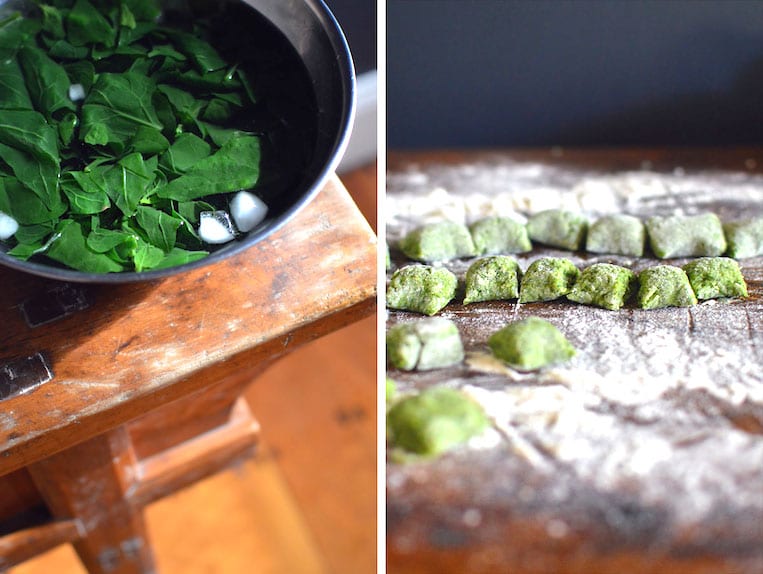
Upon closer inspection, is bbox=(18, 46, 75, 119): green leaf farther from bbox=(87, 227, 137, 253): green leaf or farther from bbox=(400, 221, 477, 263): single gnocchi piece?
bbox=(400, 221, 477, 263): single gnocchi piece

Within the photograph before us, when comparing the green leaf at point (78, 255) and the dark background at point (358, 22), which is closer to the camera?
the green leaf at point (78, 255)

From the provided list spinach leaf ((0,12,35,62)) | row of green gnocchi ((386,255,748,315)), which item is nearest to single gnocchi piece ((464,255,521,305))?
row of green gnocchi ((386,255,748,315))

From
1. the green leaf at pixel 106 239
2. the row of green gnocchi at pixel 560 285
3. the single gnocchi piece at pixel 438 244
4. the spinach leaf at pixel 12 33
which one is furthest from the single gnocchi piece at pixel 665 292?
the spinach leaf at pixel 12 33

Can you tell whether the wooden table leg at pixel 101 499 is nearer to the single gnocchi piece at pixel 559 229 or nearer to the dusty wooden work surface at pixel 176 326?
the dusty wooden work surface at pixel 176 326

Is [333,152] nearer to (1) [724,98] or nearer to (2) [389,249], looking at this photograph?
(2) [389,249]

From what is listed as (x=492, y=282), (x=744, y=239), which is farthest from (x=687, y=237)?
(x=492, y=282)

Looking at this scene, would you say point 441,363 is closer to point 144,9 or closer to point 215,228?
point 215,228

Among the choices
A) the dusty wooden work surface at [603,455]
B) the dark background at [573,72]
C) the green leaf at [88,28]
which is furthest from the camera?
the dark background at [573,72]

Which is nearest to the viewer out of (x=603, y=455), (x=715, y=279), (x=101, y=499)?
(x=603, y=455)
